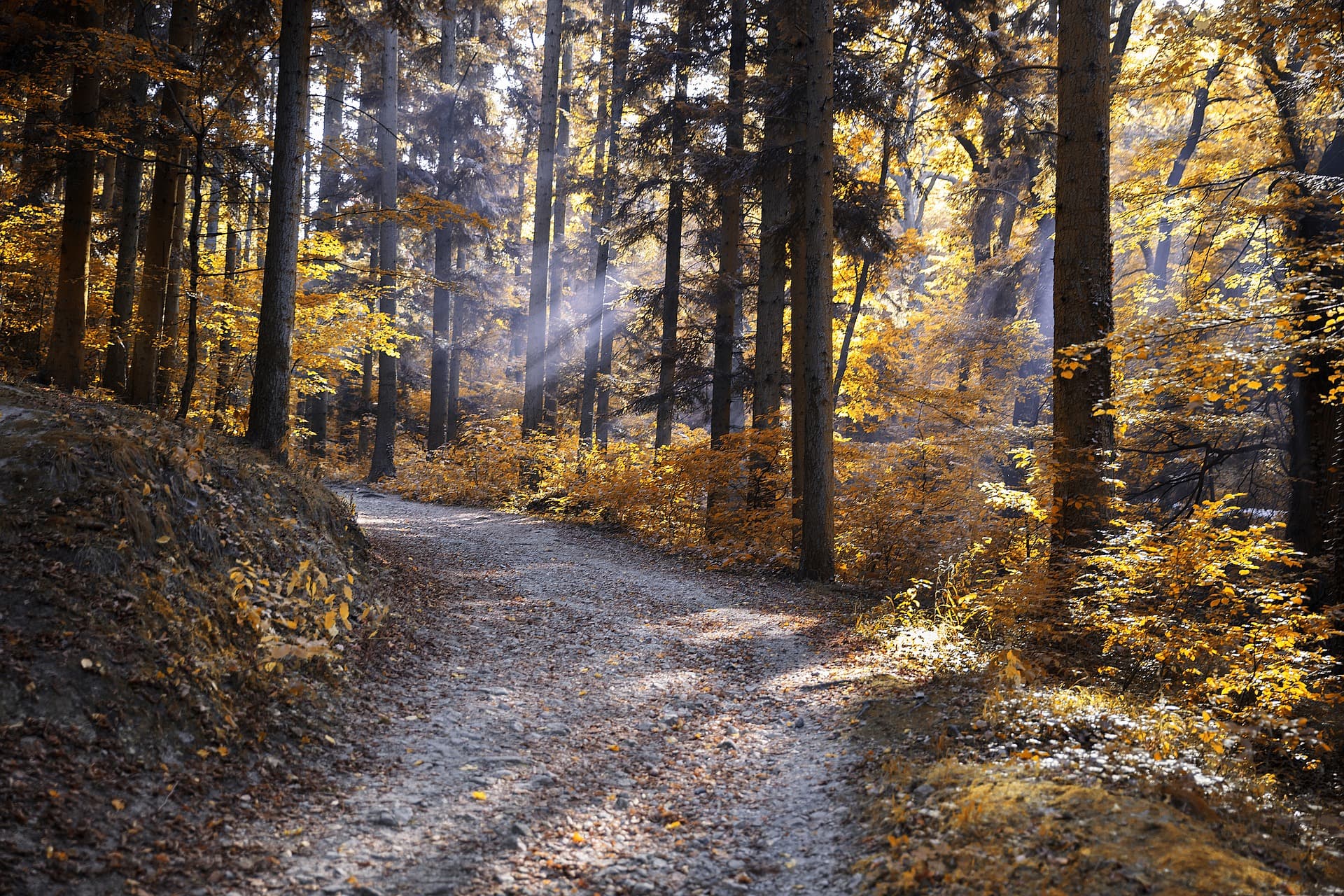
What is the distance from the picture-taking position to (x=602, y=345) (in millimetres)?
23547

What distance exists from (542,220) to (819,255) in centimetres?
1131

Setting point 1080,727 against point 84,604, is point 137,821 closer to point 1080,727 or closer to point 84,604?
point 84,604

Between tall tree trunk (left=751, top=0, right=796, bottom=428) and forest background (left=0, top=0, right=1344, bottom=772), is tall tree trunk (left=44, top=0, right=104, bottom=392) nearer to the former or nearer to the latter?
forest background (left=0, top=0, right=1344, bottom=772)

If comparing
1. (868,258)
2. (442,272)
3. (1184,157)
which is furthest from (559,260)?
(1184,157)

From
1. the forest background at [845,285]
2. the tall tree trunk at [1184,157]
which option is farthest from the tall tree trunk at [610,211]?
the tall tree trunk at [1184,157]

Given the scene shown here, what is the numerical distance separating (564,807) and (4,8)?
1101 cm

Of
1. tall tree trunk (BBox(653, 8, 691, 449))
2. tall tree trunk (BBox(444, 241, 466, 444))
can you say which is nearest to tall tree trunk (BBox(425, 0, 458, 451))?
tall tree trunk (BBox(444, 241, 466, 444))

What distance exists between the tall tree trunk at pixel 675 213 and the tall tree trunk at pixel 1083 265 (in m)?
8.09

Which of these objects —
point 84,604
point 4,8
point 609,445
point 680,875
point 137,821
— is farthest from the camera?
point 609,445

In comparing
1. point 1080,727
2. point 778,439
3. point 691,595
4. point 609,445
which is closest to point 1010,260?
point 778,439

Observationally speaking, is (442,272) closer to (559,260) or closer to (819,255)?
Result: (559,260)

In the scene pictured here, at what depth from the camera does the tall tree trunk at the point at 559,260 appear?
25203 millimetres

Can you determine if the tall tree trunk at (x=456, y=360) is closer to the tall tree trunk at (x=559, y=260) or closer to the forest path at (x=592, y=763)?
the tall tree trunk at (x=559, y=260)

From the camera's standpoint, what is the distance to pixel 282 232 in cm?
873
